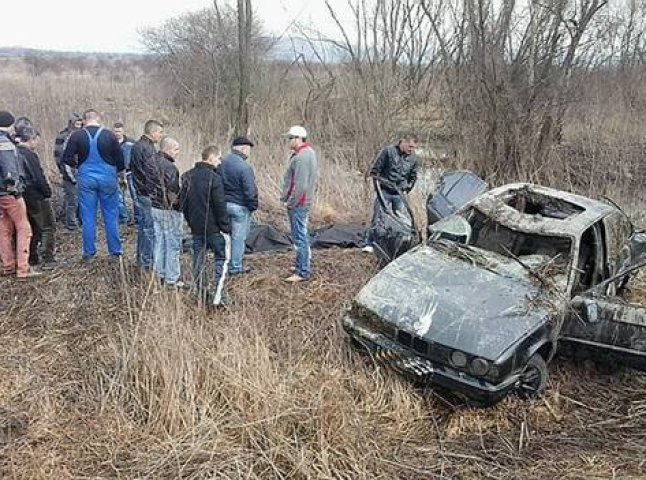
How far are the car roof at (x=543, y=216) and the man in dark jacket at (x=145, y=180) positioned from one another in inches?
137

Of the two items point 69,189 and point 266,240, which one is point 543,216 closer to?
point 266,240

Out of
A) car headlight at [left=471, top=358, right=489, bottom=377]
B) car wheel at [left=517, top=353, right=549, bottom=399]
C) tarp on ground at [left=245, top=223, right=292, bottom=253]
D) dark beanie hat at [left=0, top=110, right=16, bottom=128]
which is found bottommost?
tarp on ground at [left=245, top=223, right=292, bottom=253]

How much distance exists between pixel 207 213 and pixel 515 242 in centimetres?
313

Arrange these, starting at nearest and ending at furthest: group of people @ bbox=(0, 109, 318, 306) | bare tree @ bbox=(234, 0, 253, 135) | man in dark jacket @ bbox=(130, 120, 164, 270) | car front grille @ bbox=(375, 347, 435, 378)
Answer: car front grille @ bbox=(375, 347, 435, 378) < group of people @ bbox=(0, 109, 318, 306) < man in dark jacket @ bbox=(130, 120, 164, 270) < bare tree @ bbox=(234, 0, 253, 135)

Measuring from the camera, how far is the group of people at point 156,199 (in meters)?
6.20

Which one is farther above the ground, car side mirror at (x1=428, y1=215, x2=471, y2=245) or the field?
car side mirror at (x1=428, y1=215, x2=471, y2=245)

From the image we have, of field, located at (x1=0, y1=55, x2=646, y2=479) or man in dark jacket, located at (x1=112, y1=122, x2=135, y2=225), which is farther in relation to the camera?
man in dark jacket, located at (x1=112, y1=122, x2=135, y2=225)

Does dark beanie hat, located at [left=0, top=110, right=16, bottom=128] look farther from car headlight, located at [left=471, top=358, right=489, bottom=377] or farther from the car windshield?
car headlight, located at [left=471, top=358, right=489, bottom=377]

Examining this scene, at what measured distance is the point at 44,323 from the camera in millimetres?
5895

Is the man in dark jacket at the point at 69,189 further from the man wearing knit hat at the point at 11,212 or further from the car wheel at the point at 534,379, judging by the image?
the car wheel at the point at 534,379

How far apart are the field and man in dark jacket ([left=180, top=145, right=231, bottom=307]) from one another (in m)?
0.37

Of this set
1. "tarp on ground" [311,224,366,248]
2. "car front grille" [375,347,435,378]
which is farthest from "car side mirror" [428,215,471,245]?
"tarp on ground" [311,224,366,248]

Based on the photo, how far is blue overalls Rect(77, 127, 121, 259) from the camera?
698 centimetres

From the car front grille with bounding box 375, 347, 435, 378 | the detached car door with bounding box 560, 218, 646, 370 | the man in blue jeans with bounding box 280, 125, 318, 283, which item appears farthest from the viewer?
the man in blue jeans with bounding box 280, 125, 318, 283
